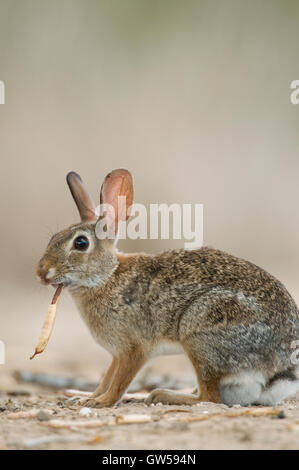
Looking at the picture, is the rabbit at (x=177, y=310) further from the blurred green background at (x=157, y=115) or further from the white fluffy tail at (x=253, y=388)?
the blurred green background at (x=157, y=115)

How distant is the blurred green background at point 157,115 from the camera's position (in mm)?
12242

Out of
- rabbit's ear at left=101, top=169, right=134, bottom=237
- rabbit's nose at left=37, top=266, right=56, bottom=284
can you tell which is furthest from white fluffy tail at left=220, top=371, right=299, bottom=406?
rabbit's ear at left=101, top=169, right=134, bottom=237

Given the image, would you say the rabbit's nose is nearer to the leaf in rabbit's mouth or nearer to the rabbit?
the rabbit

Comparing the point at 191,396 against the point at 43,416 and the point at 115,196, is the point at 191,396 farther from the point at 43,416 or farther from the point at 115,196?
the point at 115,196

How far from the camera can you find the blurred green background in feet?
40.2

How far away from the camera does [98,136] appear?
43.7ft

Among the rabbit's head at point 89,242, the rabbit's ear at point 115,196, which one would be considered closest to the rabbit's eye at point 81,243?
the rabbit's head at point 89,242

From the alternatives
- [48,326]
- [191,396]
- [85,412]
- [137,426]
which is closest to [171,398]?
[191,396]

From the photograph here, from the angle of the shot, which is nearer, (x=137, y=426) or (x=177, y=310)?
(x=137, y=426)

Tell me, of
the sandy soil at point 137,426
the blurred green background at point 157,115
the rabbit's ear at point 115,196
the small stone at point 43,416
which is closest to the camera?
the sandy soil at point 137,426

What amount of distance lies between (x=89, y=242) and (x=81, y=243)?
0.06 meters

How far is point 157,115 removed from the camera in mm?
14164

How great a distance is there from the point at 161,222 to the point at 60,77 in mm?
3647
